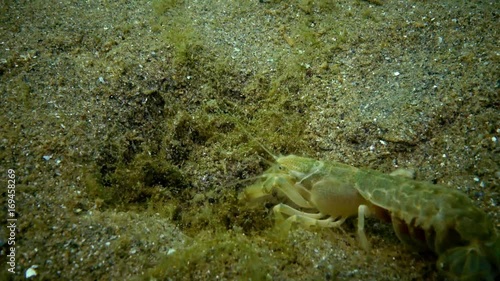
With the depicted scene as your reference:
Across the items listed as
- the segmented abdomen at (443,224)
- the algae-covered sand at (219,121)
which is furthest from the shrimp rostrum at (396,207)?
the algae-covered sand at (219,121)

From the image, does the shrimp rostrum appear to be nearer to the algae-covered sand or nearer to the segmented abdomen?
the segmented abdomen

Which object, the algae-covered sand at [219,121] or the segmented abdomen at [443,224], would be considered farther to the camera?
the algae-covered sand at [219,121]

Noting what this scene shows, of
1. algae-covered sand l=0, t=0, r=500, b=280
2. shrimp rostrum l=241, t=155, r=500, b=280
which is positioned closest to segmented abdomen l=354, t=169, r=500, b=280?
shrimp rostrum l=241, t=155, r=500, b=280

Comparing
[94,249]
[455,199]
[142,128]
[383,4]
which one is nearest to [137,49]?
[142,128]

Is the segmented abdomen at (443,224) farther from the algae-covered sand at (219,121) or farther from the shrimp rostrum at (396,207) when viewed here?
the algae-covered sand at (219,121)

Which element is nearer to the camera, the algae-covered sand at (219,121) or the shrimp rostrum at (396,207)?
the shrimp rostrum at (396,207)
